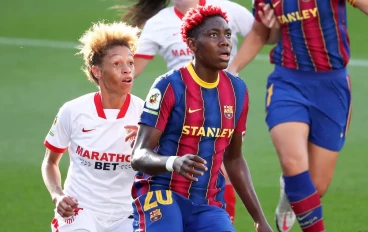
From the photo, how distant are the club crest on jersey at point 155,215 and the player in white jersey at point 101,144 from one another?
0.66m

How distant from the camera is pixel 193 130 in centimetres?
639

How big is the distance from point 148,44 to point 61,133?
6.90 feet

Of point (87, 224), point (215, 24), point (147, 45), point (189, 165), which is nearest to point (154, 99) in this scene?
point (215, 24)

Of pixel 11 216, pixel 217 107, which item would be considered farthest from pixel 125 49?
pixel 11 216

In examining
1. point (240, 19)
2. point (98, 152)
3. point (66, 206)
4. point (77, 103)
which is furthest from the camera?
point (240, 19)

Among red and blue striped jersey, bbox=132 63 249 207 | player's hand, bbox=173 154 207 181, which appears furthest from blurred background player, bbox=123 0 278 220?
player's hand, bbox=173 154 207 181

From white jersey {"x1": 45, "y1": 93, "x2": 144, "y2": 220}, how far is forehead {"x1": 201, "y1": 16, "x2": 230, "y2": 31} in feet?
3.07

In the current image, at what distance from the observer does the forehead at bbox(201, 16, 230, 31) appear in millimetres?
6449

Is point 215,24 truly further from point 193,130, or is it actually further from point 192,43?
point 193,130

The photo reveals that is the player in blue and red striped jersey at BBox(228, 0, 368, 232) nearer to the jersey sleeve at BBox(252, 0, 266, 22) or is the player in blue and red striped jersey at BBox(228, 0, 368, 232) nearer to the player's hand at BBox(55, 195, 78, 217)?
the jersey sleeve at BBox(252, 0, 266, 22)

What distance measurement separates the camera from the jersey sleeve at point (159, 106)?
633 cm

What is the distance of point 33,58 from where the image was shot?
56.1 feet

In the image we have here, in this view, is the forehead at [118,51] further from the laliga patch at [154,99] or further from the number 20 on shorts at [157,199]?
the number 20 on shorts at [157,199]

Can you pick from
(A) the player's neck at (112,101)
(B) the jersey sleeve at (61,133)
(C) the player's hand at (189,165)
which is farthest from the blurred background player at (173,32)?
(C) the player's hand at (189,165)
